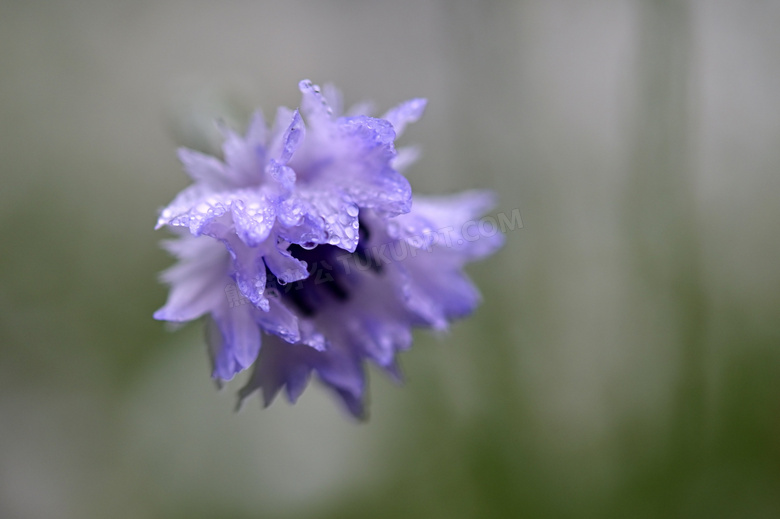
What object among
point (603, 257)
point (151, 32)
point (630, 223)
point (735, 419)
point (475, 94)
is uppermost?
point (151, 32)

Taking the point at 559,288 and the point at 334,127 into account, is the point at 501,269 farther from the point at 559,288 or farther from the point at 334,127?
the point at 334,127

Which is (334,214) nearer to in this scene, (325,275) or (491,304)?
(325,275)

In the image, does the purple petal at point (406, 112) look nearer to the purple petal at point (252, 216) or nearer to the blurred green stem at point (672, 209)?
the purple petal at point (252, 216)

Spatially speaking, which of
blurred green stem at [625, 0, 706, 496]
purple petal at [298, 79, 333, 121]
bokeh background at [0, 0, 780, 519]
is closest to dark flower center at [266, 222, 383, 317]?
purple petal at [298, 79, 333, 121]

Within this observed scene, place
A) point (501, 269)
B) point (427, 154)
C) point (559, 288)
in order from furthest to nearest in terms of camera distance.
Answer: point (427, 154), point (559, 288), point (501, 269)

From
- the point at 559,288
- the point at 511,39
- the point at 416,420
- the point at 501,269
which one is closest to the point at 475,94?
the point at 511,39

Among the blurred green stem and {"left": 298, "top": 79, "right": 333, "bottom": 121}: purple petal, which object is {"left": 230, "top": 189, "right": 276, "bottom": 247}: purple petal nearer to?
{"left": 298, "top": 79, "right": 333, "bottom": 121}: purple petal

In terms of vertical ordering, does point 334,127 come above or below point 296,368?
above
